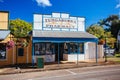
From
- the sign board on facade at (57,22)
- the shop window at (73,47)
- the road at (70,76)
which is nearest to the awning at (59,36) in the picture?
the sign board on facade at (57,22)

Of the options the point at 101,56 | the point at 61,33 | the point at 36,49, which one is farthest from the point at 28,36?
the point at 101,56

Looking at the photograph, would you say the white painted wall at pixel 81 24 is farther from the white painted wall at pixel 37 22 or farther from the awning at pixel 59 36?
the white painted wall at pixel 37 22

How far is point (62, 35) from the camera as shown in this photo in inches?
1096

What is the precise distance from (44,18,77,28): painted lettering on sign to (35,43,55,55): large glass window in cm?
240

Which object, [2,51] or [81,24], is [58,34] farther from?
[2,51]

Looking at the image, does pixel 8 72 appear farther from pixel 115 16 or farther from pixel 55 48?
pixel 115 16

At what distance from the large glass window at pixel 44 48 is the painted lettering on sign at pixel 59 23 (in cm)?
240

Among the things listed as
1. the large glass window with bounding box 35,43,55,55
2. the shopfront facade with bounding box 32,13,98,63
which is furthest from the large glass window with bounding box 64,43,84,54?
the large glass window with bounding box 35,43,55,55

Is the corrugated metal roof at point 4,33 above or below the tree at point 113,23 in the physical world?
below

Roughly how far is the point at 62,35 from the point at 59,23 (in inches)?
121

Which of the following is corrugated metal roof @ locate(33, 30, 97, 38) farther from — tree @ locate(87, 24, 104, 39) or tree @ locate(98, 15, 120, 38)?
tree @ locate(98, 15, 120, 38)

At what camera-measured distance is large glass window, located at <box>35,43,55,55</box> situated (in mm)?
29481

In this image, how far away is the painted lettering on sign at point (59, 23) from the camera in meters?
29.9

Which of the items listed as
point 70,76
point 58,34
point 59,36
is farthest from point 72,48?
point 70,76
